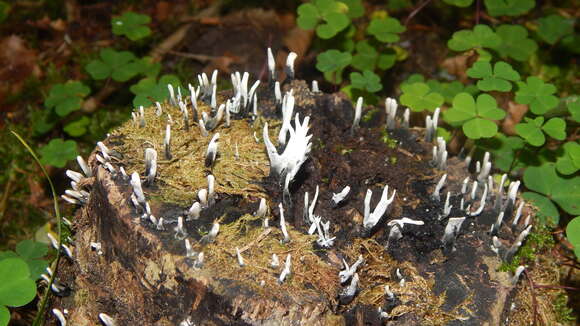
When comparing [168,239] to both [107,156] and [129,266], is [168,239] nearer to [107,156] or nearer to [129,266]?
[129,266]

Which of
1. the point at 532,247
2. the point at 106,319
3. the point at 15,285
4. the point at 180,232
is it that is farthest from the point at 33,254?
the point at 532,247

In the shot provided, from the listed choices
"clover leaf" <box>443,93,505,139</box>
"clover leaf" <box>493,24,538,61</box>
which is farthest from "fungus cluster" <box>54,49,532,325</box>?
"clover leaf" <box>493,24,538,61</box>

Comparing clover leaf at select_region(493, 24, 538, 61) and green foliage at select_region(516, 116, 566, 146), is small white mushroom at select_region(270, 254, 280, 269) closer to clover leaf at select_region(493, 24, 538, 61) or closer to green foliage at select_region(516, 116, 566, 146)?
green foliage at select_region(516, 116, 566, 146)

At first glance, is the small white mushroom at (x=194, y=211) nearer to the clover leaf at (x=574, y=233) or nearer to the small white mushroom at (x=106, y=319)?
the small white mushroom at (x=106, y=319)

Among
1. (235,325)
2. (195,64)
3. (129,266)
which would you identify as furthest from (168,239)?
(195,64)

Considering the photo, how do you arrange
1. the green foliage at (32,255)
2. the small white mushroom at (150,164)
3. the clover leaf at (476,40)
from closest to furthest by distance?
the small white mushroom at (150,164)
the green foliage at (32,255)
the clover leaf at (476,40)

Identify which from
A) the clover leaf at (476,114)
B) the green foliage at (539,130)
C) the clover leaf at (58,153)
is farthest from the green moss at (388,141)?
the clover leaf at (58,153)
